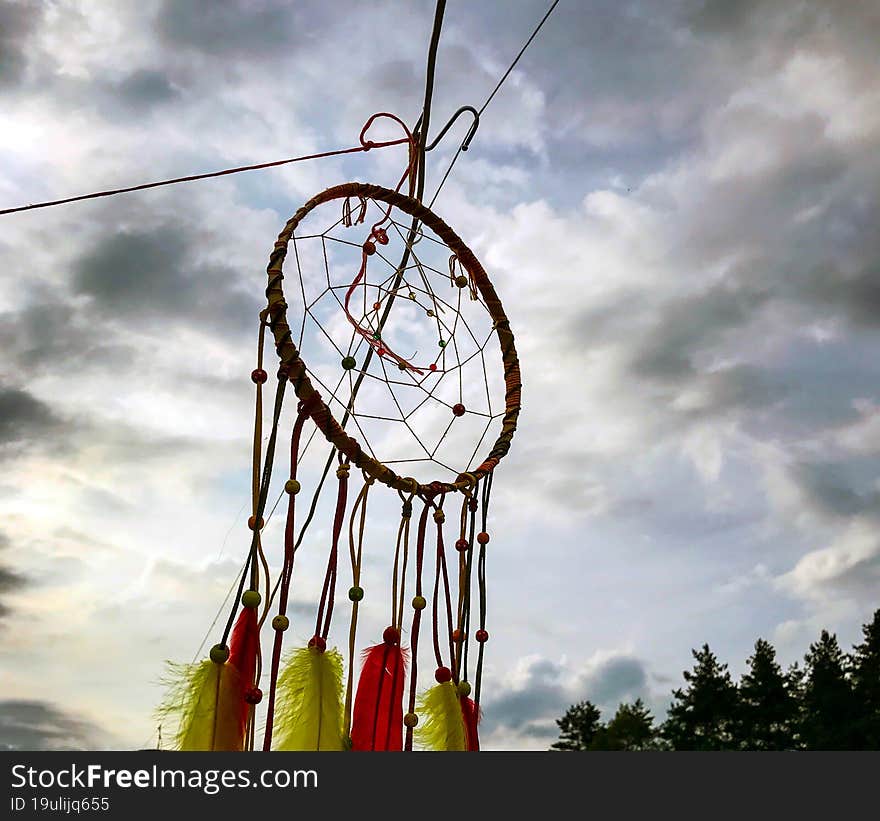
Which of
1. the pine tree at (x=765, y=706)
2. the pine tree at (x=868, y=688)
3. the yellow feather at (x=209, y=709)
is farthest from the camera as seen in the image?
the pine tree at (x=765, y=706)

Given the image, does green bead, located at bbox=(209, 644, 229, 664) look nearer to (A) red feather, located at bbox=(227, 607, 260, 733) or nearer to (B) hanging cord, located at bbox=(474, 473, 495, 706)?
(A) red feather, located at bbox=(227, 607, 260, 733)

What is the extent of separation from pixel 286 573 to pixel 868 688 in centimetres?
1578

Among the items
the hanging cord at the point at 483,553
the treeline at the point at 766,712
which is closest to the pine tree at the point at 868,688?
the treeline at the point at 766,712

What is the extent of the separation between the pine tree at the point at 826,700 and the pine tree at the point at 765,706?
13.9 inches

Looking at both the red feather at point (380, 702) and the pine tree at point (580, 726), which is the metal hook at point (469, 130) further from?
the pine tree at point (580, 726)

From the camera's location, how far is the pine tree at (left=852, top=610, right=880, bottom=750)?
14.0 metres

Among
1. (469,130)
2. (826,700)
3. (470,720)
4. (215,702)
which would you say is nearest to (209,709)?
(215,702)

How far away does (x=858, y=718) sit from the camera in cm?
1471

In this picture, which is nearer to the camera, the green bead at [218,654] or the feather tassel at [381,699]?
the green bead at [218,654]

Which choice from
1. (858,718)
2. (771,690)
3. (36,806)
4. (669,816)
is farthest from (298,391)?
(771,690)

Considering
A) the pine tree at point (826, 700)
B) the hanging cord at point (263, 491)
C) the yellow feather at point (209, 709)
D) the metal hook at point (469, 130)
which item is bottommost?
the yellow feather at point (209, 709)

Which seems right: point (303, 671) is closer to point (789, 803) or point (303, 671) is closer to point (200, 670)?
point (200, 670)

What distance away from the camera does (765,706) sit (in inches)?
647

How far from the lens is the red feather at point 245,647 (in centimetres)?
143
